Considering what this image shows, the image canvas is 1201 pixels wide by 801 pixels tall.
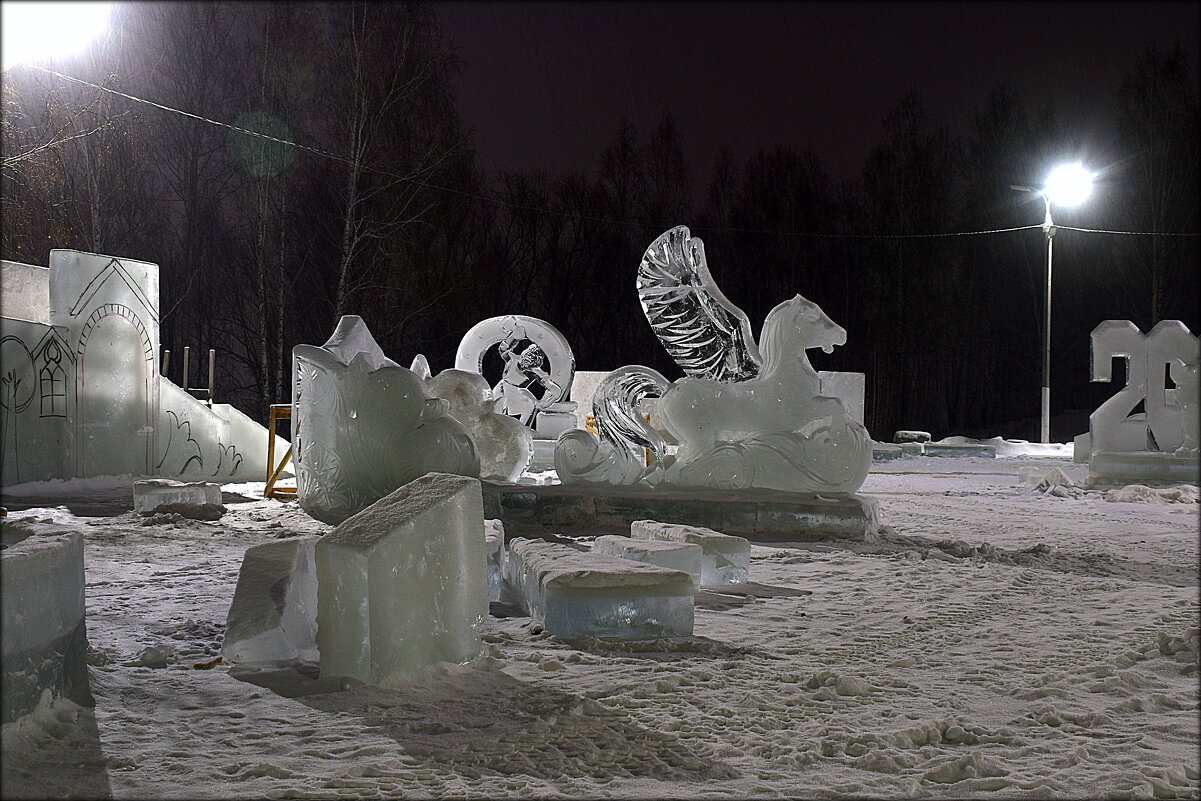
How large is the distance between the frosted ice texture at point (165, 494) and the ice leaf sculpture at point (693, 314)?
479cm

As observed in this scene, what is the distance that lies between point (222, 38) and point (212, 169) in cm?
294

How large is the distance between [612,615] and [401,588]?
3.82 feet

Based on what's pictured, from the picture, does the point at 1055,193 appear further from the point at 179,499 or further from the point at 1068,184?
the point at 179,499

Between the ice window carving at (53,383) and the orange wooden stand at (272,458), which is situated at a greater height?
the ice window carving at (53,383)

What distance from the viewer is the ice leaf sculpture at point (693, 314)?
9.16m

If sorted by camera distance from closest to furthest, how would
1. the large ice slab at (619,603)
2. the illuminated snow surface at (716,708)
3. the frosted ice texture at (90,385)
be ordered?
1. the illuminated snow surface at (716,708)
2. the large ice slab at (619,603)
3. the frosted ice texture at (90,385)

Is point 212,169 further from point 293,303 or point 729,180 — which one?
point 729,180

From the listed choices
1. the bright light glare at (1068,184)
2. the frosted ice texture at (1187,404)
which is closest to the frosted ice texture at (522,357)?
the frosted ice texture at (1187,404)

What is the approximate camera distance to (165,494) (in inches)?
364

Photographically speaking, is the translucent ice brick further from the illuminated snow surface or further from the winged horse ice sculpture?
the winged horse ice sculpture

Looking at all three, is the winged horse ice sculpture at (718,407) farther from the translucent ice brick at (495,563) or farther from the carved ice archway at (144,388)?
the carved ice archway at (144,388)

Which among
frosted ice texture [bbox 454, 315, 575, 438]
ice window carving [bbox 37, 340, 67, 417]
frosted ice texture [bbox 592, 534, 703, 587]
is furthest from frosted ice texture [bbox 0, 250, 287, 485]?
frosted ice texture [bbox 592, 534, 703, 587]

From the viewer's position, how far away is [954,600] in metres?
5.65

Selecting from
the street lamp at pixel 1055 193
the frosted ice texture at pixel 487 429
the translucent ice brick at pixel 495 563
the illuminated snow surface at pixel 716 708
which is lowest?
the illuminated snow surface at pixel 716 708
